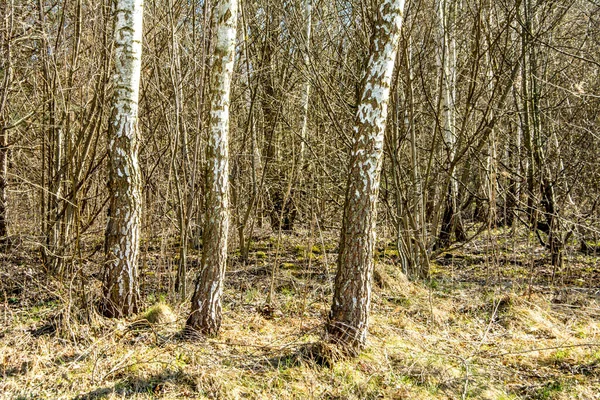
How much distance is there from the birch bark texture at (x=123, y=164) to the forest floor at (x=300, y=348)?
0.79 feet

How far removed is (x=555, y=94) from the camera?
10.7 metres

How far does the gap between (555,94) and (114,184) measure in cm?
948

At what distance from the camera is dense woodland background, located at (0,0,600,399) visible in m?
5.06

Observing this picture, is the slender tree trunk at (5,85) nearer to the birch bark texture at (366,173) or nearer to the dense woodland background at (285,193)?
the dense woodland background at (285,193)

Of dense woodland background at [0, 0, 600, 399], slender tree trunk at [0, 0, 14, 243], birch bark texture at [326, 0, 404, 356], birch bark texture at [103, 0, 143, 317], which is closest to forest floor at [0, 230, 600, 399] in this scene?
dense woodland background at [0, 0, 600, 399]

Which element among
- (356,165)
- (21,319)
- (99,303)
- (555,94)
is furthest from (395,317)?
(555,94)

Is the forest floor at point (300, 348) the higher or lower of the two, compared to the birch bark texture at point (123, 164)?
lower

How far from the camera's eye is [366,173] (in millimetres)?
4441

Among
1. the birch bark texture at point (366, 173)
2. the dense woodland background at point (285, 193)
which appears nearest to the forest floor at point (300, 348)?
the dense woodland background at point (285, 193)

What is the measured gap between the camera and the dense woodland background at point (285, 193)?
5.06 metres

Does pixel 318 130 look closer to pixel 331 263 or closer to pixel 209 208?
pixel 331 263

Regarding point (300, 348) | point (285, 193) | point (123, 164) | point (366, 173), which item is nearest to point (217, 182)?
point (123, 164)

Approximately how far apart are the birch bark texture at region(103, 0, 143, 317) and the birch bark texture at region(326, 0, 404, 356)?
2.47 metres

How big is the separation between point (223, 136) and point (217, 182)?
0.46 meters
